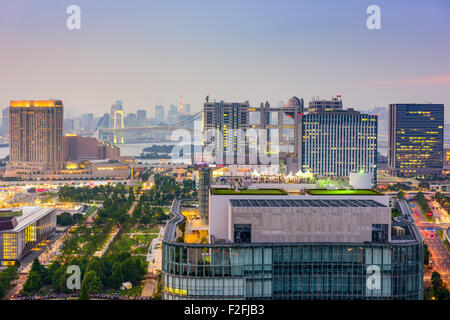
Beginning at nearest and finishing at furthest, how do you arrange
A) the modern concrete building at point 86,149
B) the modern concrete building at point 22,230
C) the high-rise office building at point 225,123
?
the modern concrete building at point 22,230
the high-rise office building at point 225,123
the modern concrete building at point 86,149

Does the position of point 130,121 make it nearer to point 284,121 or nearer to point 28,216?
point 284,121

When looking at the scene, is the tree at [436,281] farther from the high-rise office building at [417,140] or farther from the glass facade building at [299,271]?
the high-rise office building at [417,140]

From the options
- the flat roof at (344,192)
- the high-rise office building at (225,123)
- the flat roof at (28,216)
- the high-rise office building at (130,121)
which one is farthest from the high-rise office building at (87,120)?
the flat roof at (344,192)

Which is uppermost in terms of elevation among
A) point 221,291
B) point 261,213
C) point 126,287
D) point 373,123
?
point 373,123

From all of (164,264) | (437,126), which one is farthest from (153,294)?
(437,126)

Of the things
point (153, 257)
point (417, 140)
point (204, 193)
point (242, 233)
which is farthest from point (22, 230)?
point (417, 140)
